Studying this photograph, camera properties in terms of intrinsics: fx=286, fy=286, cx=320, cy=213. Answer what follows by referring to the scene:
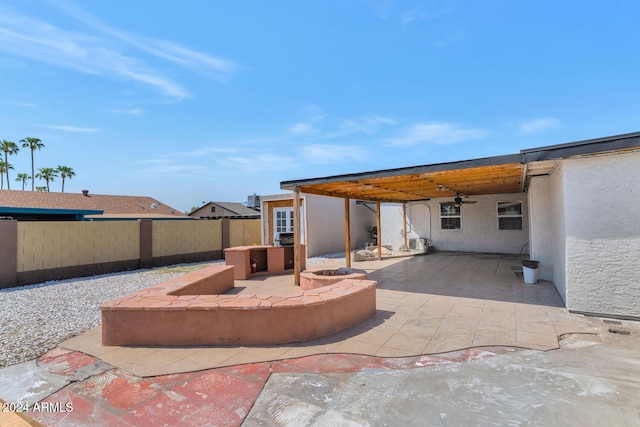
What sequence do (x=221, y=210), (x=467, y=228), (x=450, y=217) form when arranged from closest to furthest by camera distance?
1. (x=467, y=228)
2. (x=450, y=217)
3. (x=221, y=210)

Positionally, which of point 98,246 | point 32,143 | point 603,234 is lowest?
point 98,246

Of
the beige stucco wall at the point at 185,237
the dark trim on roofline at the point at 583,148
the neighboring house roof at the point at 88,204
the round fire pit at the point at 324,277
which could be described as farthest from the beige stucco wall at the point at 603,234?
the neighboring house roof at the point at 88,204

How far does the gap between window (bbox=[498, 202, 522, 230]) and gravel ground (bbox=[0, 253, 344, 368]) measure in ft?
41.9

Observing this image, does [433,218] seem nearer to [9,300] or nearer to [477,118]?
[477,118]

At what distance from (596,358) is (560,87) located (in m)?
9.77

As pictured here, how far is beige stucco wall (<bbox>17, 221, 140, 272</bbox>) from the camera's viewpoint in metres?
8.13

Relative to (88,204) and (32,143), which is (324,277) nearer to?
(88,204)

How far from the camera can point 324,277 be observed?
226 inches

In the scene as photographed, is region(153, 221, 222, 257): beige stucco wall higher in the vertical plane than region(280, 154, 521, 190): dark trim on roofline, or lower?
lower

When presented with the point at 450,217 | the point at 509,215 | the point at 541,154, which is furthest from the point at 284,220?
the point at 541,154

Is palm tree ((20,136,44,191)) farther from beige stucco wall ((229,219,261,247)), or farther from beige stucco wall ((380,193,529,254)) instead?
beige stucco wall ((380,193,529,254))

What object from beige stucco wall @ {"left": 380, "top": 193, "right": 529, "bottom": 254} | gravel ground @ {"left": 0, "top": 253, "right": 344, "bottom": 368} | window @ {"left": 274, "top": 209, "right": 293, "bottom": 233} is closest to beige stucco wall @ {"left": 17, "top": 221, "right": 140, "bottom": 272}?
gravel ground @ {"left": 0, "top": 253, "right": 344, "bottom": 368}

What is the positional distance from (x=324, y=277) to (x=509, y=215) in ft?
32.4

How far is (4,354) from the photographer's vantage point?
357 cm
